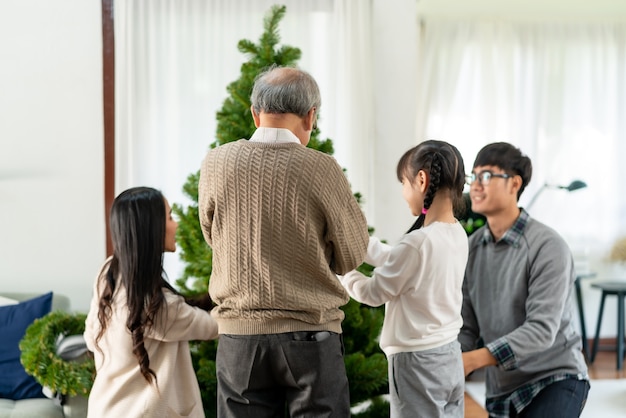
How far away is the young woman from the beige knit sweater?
471 millimetres

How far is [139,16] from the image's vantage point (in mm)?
4301

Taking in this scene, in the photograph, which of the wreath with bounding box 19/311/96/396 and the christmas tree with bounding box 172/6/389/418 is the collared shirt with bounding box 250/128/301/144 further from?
the wreath with bounding box 19/311/96/396

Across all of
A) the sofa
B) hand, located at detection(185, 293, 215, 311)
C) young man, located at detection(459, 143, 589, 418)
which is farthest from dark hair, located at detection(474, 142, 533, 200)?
the sofa

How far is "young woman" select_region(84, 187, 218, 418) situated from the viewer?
89.0 inches

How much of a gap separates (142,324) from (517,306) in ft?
3.43

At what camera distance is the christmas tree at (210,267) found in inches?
99.7

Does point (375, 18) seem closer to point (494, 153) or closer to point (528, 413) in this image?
point (494, 153)

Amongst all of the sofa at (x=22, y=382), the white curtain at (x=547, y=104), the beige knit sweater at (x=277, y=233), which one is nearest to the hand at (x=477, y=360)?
the beige knit sweater at (x=277, y=233)

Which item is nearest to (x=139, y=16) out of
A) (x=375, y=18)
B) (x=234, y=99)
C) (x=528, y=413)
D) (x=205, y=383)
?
(x=375, y=18)

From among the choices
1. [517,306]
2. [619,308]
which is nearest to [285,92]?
[517,306]

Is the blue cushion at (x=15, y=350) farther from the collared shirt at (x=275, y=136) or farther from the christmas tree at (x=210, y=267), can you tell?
the collared shirt at (x=275, y=136)

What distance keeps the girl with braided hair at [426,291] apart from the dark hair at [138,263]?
0.58 meters

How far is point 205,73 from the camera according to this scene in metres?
4.39

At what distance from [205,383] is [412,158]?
3.46 feet
